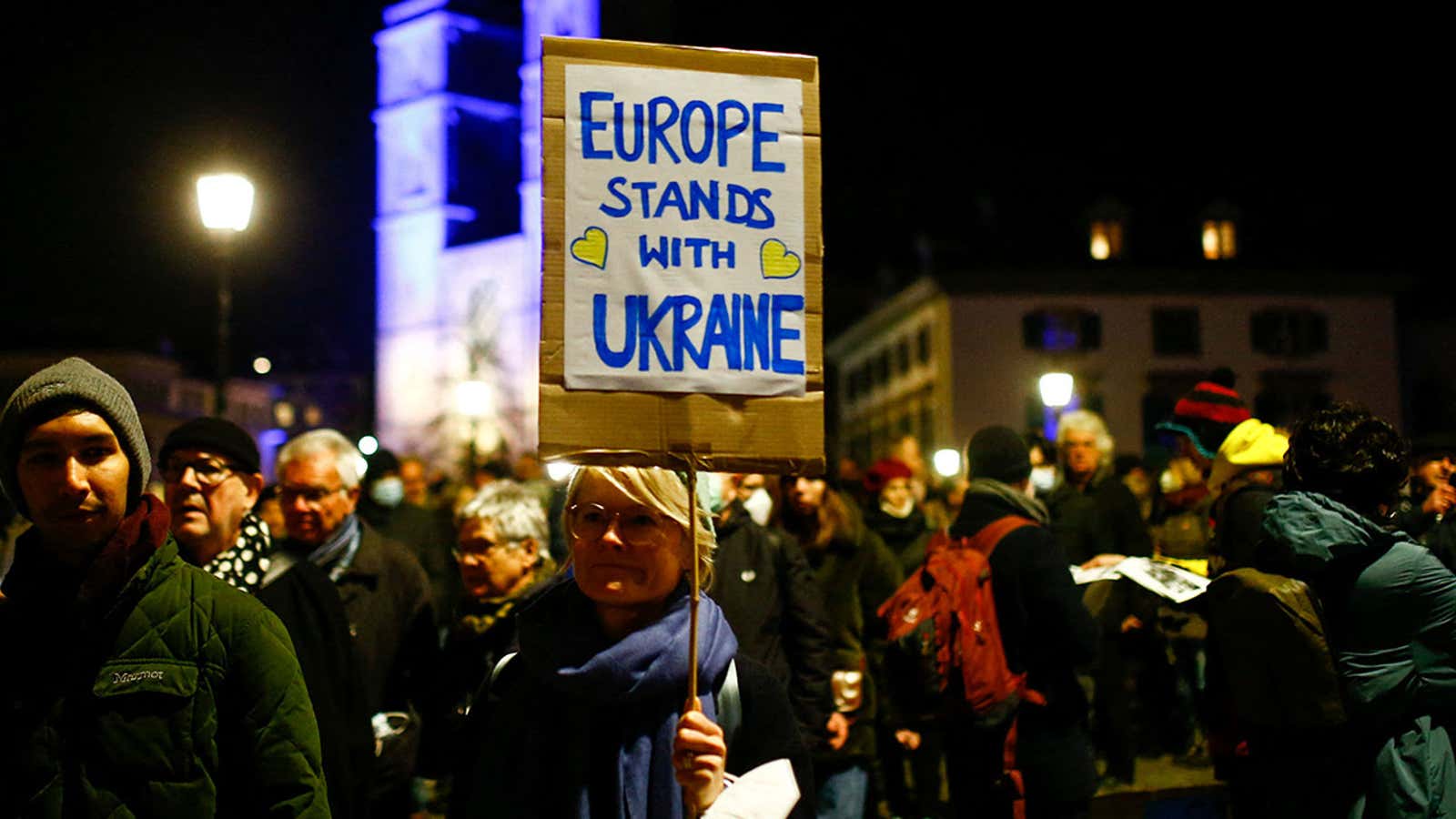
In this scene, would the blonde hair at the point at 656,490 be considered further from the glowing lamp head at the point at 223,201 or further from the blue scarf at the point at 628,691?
the glowing lamp head at the point at 223,201

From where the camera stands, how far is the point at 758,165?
3447mm

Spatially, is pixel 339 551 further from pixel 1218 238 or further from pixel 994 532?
pixel 1218 238

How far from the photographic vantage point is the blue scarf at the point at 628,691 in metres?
3.12

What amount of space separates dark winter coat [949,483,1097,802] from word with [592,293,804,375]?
2322 millimetres

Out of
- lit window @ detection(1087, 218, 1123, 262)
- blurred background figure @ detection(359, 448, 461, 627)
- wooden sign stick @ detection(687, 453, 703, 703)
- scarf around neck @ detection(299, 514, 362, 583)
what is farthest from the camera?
lit window @ detection(1087, 218, 1123, 262)

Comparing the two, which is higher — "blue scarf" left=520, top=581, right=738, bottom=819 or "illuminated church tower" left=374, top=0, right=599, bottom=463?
"illuminated church tower" left=374, top=0, right=599, bottom=463

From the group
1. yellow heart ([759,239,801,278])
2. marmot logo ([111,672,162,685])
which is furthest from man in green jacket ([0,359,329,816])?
yellow heart ([759,239,801,278])

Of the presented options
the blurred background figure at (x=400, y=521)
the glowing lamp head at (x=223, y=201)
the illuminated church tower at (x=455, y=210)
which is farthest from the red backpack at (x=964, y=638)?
the illuminated church tower at (x=455, y=210)

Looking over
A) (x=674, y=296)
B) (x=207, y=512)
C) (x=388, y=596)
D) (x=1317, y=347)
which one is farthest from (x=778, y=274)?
(x=1317, y=347)

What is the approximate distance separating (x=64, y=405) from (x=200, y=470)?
1.58 meters

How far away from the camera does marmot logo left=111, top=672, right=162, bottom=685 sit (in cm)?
310

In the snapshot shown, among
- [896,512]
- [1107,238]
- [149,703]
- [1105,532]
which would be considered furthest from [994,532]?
[1107,238]

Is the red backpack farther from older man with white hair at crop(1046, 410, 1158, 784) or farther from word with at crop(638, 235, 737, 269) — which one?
older man with white hair at crop(1046, 410, 1158, 784)

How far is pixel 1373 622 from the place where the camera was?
4211 mm
